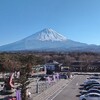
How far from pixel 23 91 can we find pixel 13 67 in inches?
1221

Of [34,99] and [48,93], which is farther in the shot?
[48,93]

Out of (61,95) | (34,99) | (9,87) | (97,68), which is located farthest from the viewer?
(97,68)

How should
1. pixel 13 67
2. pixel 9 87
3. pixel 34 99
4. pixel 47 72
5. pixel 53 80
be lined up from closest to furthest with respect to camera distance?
pixel 34 99
pixel 9 87
pixel 53 80
pixel 13 67
pixel 47 72

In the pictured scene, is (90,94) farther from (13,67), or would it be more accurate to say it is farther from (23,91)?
(13,67)

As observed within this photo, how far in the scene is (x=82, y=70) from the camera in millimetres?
69812

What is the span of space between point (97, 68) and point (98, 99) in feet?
143

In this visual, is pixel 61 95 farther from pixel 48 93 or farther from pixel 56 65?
pixel 56 65

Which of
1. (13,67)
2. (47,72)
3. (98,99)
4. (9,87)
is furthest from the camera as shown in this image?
(47,72)

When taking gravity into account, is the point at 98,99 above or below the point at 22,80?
below

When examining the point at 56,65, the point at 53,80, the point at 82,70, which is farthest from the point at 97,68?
the point at 53,80

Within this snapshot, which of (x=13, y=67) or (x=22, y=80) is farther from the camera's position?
(x=13, y=67)

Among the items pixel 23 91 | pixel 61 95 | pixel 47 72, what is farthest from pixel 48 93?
pixel 47 72

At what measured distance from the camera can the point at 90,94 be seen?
26562mm

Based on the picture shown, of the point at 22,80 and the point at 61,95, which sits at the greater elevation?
the point at 22,80
